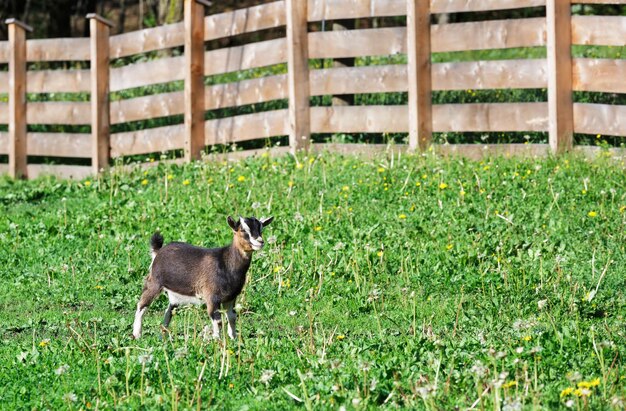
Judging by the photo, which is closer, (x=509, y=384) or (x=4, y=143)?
(x=509, y=384)

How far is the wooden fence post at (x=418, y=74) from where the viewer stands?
569 inches

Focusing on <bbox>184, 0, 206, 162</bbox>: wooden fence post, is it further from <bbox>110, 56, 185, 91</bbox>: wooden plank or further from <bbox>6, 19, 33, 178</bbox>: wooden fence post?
<bbox>6, 19, 33, 178</bbox>: wooden fence post

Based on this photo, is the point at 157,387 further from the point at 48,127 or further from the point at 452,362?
the point at 48,127

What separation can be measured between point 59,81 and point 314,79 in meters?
4.61

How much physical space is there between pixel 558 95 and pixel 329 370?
7619mm

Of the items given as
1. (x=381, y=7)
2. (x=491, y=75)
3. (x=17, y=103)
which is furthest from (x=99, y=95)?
(x=491, y=75)

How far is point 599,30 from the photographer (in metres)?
13.6

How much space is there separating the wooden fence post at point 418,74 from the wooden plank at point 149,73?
3.52m

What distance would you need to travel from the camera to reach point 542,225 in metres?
11.1

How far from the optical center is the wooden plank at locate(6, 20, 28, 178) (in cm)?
1816

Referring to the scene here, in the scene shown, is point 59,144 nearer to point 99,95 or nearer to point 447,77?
point 99,95

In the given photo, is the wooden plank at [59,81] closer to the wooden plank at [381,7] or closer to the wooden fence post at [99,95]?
the wooden fence post at [99,95]

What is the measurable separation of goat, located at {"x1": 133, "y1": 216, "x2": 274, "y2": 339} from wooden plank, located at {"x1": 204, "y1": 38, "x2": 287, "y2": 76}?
6.92 m

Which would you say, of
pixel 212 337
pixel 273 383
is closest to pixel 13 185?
pixel 212 337
